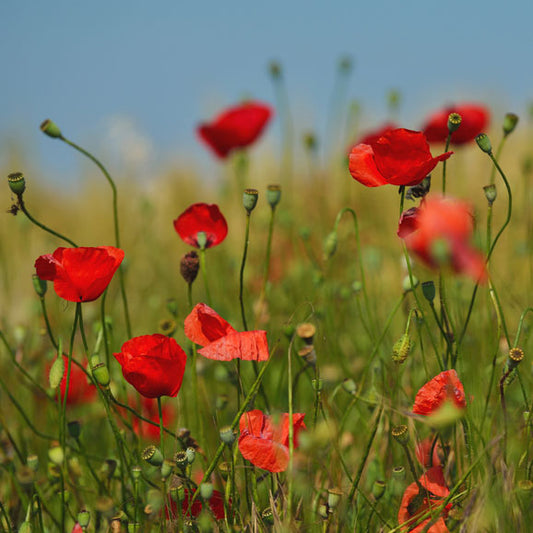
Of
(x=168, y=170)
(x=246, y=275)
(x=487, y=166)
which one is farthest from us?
(x=168, y=170)

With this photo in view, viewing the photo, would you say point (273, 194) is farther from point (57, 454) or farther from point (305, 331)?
point (57, 454)

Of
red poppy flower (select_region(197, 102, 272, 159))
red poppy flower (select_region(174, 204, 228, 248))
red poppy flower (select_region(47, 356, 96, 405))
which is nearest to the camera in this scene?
red poppy flower (select_region(174, 204, 228, 248))

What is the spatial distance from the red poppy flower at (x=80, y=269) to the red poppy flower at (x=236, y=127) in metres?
A: 1.23

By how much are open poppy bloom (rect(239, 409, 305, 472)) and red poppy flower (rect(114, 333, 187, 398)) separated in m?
0.12

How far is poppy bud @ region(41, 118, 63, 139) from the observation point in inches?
44.3

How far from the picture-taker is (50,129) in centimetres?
113

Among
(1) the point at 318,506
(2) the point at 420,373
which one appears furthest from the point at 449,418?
(2) the point at 420,373

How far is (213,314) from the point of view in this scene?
3.14 feet

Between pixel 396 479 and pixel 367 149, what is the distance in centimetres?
48

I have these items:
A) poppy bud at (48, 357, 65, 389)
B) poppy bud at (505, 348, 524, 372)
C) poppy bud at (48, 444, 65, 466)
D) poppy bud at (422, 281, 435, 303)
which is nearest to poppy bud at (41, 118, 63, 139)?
poppy bud at (48, 357, 65, 389)

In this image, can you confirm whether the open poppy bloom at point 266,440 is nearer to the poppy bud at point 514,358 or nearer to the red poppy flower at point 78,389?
the poppy bud at point 514,358

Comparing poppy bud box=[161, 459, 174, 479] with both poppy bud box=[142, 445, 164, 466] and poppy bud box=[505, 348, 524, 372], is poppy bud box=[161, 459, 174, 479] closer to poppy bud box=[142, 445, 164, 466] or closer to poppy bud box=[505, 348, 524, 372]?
poppy bud box=[142, 445, 164, 466]

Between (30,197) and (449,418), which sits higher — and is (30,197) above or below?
below

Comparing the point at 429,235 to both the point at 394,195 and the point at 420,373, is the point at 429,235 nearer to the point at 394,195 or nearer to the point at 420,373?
the point at 420,373
